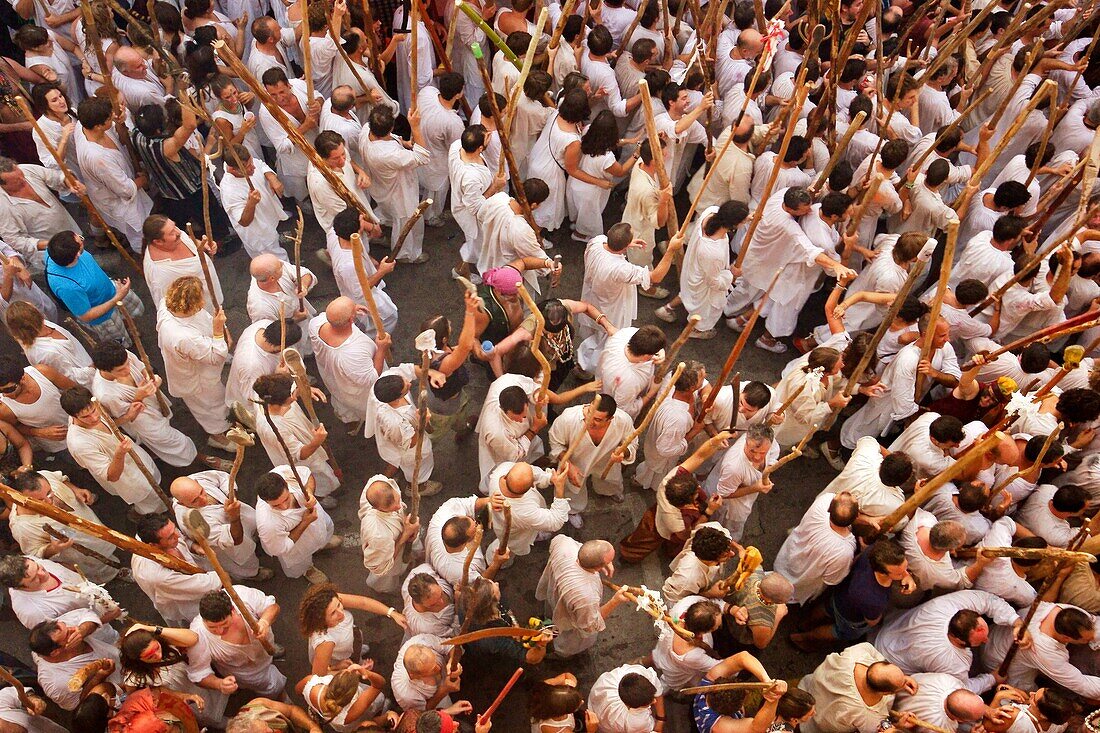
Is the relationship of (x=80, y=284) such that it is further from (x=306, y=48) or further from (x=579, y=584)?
(x=579, y=584)

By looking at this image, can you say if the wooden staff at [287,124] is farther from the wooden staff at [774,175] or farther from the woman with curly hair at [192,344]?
the wooden staff at [774,175]

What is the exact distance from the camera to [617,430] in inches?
283

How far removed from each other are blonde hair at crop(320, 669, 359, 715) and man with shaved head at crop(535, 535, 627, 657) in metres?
1.69

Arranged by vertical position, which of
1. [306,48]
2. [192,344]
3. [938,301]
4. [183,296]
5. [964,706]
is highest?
[306,48]

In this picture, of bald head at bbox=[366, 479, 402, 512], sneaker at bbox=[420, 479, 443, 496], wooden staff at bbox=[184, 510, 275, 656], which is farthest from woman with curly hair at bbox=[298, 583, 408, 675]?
sneaker at bbox=[420, 479, 443, 496]

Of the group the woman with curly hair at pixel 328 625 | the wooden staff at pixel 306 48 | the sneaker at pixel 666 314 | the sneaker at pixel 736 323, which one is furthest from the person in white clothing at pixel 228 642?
the sneaker at pixel 736 323

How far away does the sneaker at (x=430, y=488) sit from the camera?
793 centimetres

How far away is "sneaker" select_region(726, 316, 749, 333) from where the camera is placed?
372 inches

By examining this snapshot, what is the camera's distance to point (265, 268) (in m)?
7.41

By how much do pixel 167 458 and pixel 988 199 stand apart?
343 inches

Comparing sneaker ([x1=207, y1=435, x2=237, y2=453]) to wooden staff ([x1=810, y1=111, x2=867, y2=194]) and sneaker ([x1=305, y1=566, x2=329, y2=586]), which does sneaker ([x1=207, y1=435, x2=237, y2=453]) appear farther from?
wooden staff ([x1=810, y1=111, x2=867, y2=194])

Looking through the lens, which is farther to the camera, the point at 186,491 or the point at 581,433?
the point at 581,433

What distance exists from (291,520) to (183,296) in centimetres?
212

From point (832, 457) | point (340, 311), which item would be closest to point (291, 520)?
point (340, 311)
